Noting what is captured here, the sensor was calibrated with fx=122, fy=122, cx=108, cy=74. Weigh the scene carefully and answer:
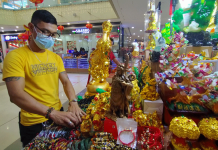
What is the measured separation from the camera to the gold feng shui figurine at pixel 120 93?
77 cm

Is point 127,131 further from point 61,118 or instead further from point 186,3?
point 186,3

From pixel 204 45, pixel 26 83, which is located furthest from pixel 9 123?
pixel 204 45

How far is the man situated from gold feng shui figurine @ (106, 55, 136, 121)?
0.27 m

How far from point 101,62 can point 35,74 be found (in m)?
1.07

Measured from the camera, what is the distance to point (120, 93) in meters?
0.81

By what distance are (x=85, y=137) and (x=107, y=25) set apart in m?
1.54

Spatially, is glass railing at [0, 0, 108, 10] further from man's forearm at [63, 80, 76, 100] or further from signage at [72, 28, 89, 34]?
man's forearm at [63, 80, 76, 100]

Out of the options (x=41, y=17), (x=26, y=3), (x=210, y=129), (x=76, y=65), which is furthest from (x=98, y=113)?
(x=26, y=3)

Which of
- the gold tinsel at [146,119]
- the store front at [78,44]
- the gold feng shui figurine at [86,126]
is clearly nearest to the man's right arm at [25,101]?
the gold feng shui figurine at [86,126]

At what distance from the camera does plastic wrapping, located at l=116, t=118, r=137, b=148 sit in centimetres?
71

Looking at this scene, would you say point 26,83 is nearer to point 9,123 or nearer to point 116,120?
point 116,120

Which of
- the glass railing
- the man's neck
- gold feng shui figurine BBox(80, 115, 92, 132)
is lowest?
gold feng shui figurine BBox(80, 115, 92, 132)

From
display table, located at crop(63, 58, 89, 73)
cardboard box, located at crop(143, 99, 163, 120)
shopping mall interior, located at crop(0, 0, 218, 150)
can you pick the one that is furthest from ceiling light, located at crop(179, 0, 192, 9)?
display table, located at crop(63, 58, 89, 73)

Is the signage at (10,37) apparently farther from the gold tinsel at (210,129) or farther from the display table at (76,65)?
the gold tinsel at (210,129)
